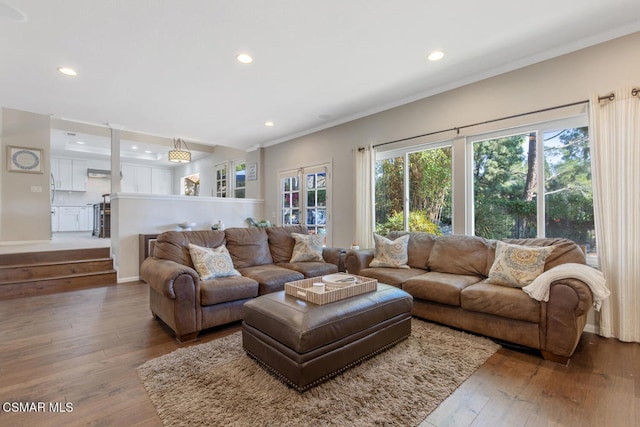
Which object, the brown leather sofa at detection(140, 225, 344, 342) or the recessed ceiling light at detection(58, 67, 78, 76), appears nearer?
the brown leather sofa at detection(140, 225, 344, 342)

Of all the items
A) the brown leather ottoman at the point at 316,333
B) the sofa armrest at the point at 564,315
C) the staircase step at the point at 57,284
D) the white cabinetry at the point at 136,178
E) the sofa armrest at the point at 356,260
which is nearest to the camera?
the brown leather ottoman at the point at 316,333

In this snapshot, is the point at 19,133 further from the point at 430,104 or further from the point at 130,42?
the point at 430,104

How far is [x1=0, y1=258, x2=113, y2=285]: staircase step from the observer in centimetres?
405

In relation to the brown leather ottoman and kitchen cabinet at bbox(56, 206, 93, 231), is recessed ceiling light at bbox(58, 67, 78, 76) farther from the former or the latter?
kitchen cabinet at bbox(56, 206, 93, 231)

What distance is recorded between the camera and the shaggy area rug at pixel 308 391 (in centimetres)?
154

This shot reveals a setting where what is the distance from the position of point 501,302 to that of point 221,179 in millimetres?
7323

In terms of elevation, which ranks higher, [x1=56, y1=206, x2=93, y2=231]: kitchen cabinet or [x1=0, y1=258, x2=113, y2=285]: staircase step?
[x1=56, y1=206, x2=93, y2=231]: kitchen cabinet

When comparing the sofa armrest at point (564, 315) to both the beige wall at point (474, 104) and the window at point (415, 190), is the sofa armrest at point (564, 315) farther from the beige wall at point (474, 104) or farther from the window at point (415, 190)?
the beige wall at point (474, 104)

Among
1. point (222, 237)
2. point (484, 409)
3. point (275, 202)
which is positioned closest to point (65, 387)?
point (222, 237)

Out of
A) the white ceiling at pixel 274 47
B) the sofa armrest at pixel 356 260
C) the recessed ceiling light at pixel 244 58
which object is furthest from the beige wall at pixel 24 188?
the sofa armrest at pixel 356 260

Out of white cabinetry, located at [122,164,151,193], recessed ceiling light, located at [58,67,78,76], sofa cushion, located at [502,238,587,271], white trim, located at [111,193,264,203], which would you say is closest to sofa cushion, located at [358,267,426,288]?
sofa cushion, located at [502,238,587,271]

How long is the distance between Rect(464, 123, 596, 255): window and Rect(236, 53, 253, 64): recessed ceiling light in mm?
2801

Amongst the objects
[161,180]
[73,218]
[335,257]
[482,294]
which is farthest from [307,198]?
[73,218]

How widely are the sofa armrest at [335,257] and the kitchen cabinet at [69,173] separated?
9320 millimetres
